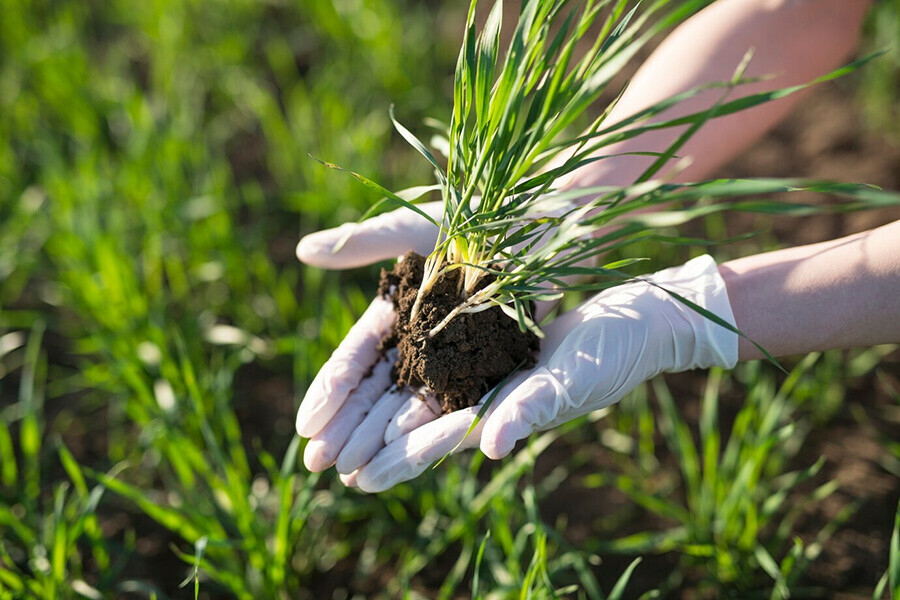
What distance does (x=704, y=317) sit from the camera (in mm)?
1165

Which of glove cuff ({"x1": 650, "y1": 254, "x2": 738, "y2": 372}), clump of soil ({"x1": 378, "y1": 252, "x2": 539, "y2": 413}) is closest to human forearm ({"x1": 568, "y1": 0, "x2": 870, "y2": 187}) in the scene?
glove cuff ({"x1": 650, "y1": 254, "x2": 738, "y2": 372})

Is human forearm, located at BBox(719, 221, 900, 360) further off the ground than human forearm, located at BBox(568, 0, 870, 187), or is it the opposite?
human forearm, located at BBox(568, 0, 870, 187)

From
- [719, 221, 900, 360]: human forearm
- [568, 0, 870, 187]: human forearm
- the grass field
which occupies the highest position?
[568, 0, 870, 187]: human forearm

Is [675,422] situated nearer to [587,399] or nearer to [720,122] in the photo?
[587,399]

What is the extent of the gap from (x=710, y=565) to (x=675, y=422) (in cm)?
28

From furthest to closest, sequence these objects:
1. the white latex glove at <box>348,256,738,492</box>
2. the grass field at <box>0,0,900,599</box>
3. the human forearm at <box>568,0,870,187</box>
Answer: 1. the human forearm at <box>568,0,870,187</box>
2. the grass field at <box>0,0,900,599</box>
3. the white latex glove at <box>348,256,738,492</box>

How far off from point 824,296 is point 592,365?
16.3 inches

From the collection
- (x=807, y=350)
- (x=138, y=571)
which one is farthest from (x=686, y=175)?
(x=138, y=571)

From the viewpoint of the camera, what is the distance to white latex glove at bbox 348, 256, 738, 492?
41.4 inches

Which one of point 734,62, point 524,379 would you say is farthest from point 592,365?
point 734,62

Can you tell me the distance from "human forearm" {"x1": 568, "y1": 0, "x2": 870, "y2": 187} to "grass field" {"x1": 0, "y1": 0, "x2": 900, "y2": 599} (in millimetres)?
495

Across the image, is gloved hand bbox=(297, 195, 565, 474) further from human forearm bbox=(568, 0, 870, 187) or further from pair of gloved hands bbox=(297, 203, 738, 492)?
human forearm bbox=(568, 0, 870, 187)

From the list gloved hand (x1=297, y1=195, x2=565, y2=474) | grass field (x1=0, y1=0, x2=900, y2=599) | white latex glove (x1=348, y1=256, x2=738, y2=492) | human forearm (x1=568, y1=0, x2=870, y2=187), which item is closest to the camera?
white latex glove (x1=348, y1=256, x2=738, y2=492)

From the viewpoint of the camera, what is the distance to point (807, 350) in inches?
46.8
